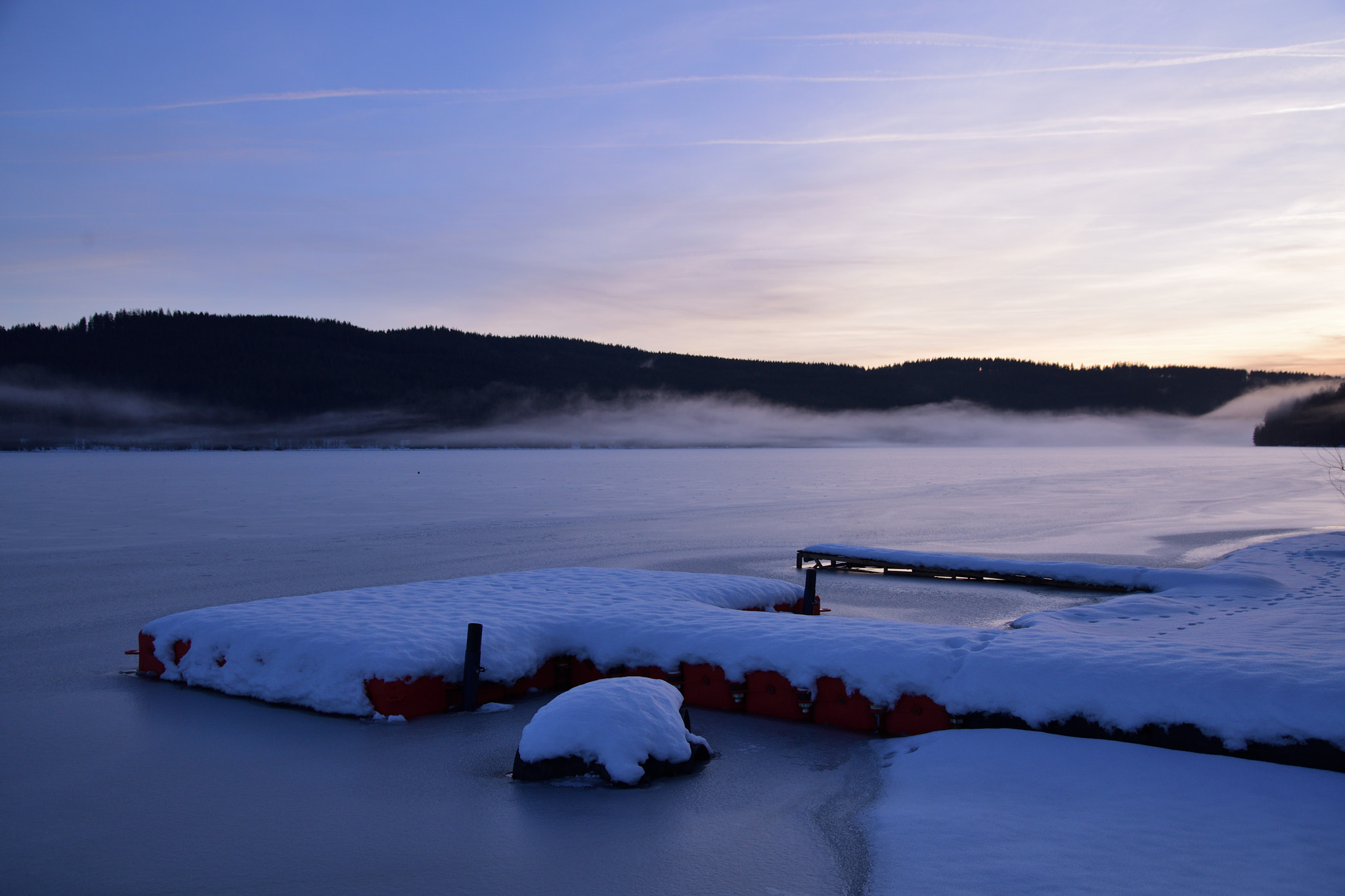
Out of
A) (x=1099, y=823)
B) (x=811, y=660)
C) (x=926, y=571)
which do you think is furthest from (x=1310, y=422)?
(x=1099, y=823)

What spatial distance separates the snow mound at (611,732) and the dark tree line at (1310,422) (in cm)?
7374

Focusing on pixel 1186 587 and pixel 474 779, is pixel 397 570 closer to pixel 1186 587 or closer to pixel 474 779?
pixel 474 779

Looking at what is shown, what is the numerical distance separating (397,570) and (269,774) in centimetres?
1305

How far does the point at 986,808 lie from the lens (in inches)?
267

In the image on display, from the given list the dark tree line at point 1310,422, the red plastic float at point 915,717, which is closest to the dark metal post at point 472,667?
the red plastic float at point 915,717

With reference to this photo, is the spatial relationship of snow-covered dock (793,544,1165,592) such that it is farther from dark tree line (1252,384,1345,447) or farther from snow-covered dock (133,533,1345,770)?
dark tree line (1252,384,1345,447)

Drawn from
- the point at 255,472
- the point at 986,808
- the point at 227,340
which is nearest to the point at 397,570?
the point at 986,808

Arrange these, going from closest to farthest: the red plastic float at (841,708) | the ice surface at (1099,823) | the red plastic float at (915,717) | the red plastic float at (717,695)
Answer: the ice surface at (1099,823)
the red plastic float at (915,717)
the red plastic float at (717,695)
the red plastic float at (841,708)

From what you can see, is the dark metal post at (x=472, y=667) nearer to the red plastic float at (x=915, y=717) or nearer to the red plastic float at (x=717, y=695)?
the red plastic float at (x=717, y=695)

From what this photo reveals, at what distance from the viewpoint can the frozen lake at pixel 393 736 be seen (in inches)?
246

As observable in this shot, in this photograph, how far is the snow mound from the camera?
25.2 feet

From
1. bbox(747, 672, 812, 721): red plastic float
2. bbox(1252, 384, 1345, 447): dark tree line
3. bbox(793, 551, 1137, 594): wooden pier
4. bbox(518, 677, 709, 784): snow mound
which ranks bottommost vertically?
bbox(793, 551, 1137, 594): wooden pier

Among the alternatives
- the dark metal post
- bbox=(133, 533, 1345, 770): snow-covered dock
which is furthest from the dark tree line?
the dark metal post

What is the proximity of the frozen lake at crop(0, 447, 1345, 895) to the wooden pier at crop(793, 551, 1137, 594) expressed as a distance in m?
0.58
